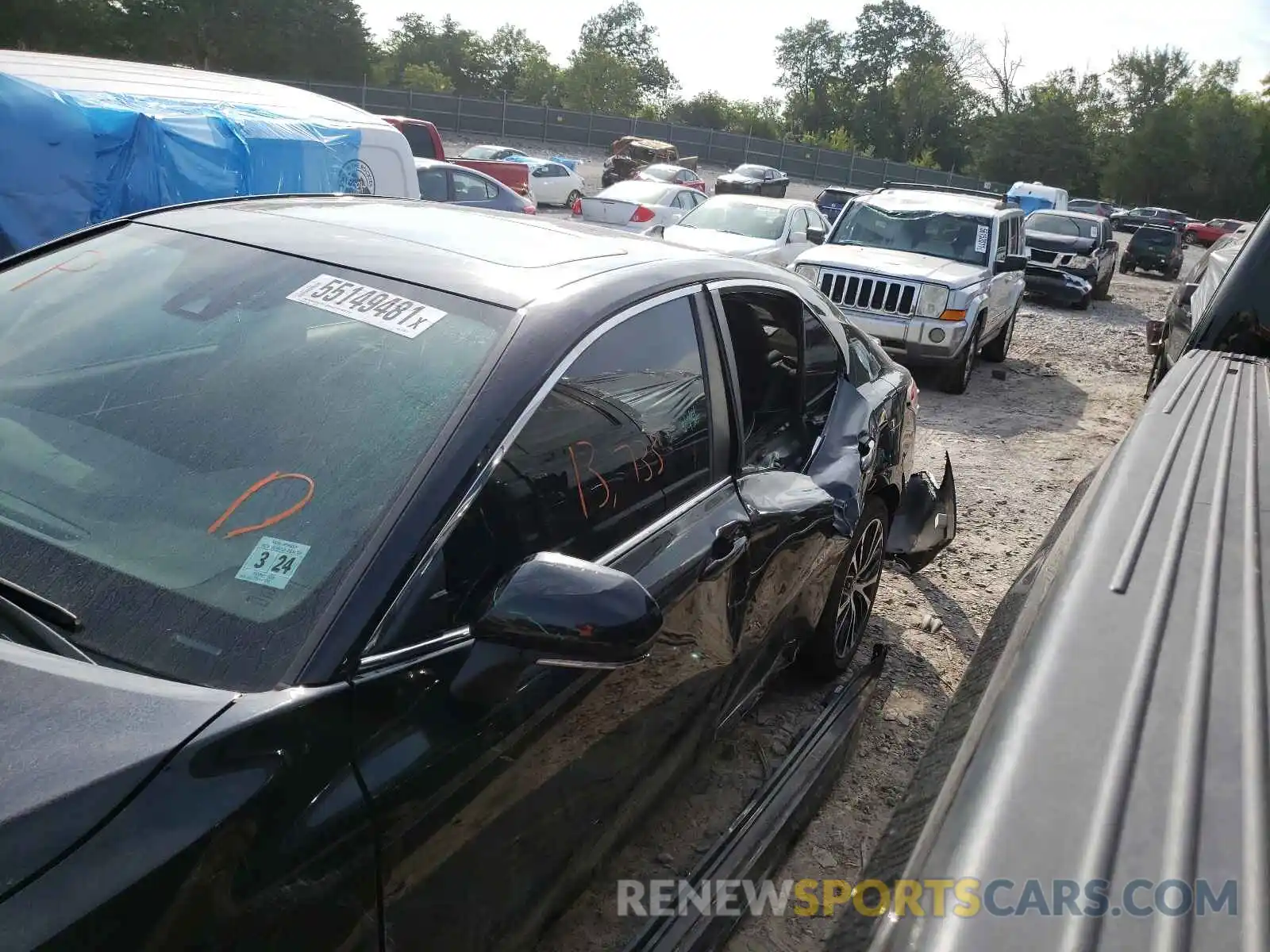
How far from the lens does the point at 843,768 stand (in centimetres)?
338

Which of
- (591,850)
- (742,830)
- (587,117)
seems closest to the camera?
(591,850)

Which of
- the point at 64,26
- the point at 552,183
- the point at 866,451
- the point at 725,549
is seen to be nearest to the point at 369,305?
the point at 725,549

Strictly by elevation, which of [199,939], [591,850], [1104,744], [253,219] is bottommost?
[591,850]

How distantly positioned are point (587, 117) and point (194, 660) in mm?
47811

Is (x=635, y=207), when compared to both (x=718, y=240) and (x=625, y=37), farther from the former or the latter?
(x=625, y=37)

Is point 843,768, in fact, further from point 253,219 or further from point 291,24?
point 291,24

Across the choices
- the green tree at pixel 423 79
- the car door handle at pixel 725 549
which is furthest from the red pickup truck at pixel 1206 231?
the car door handle at pixel 725 549

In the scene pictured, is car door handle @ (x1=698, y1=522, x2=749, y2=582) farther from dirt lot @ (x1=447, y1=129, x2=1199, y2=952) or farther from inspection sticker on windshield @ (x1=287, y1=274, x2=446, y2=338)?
inspection sticker on windshield @ (x1=287, y1=274, x2=446, y2=338)

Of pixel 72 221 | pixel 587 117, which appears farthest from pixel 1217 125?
pixel 72 221

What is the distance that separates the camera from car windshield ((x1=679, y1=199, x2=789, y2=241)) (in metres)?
12.0

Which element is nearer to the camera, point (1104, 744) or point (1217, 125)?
point (1104, 744)

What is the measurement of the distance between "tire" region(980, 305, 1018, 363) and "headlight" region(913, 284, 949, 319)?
2557 mm

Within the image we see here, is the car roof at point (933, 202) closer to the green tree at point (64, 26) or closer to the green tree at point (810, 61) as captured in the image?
the green tree at point (64, 26)

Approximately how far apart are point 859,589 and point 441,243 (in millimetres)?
2250
